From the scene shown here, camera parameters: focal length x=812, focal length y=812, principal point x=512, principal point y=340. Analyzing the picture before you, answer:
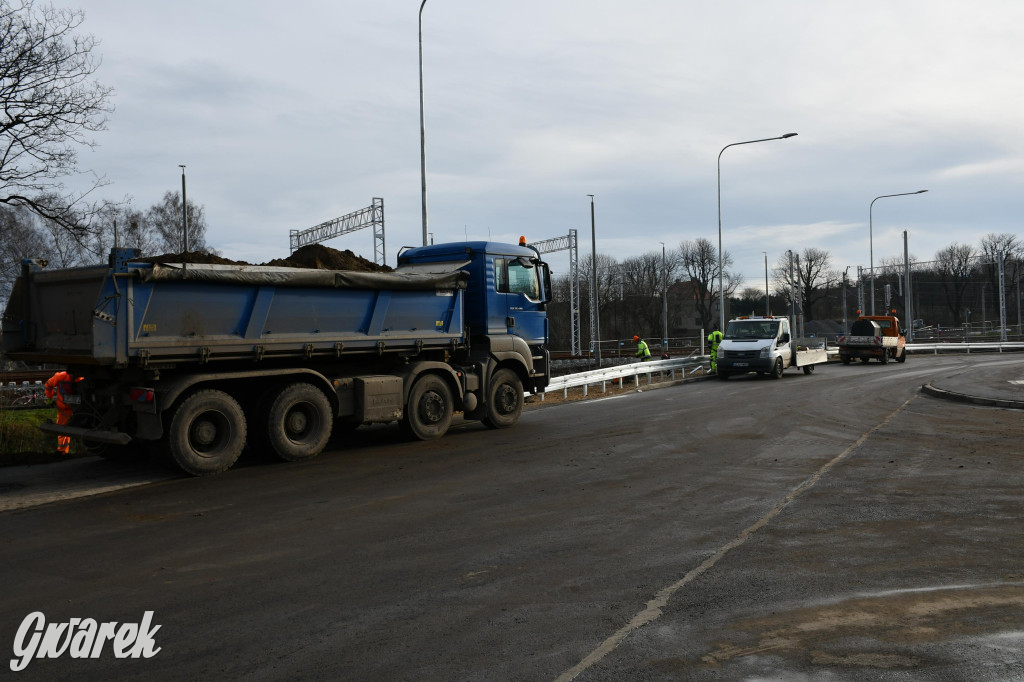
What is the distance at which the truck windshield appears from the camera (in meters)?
26.3

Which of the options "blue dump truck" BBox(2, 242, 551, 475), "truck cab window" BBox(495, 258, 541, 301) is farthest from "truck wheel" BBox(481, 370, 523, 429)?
"truck cab window" BBox(495, 258, 541, 301)

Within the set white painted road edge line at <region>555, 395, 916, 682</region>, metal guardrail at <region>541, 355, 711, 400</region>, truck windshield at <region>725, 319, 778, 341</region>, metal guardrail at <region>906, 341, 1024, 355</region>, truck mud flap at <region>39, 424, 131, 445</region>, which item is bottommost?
white painted road edge line at <region>555, 395, 916, 682</region>

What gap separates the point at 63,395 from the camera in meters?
10.1

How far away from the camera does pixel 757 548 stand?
6137mm

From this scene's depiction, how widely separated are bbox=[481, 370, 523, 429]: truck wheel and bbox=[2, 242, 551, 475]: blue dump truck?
6 cm

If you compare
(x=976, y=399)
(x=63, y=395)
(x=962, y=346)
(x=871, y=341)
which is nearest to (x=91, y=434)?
(x=63, y=395)

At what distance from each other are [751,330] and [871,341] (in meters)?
11.2

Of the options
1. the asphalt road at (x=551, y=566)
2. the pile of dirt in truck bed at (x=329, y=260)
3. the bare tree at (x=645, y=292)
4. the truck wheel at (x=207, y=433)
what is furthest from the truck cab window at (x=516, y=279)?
the bare tree at (x=645, y=292)

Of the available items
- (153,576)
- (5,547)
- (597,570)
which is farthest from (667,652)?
(5,547)

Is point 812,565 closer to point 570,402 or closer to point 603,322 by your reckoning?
point 570,402

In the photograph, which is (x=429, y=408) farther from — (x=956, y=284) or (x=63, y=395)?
(x=956, y=284)

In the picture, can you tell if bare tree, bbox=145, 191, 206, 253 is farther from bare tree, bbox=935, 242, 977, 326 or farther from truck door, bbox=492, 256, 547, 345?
bare tree, bbox=935, 242, 977, 326

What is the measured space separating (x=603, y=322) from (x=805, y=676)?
8995cm

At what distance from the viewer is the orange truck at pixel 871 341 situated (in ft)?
114
